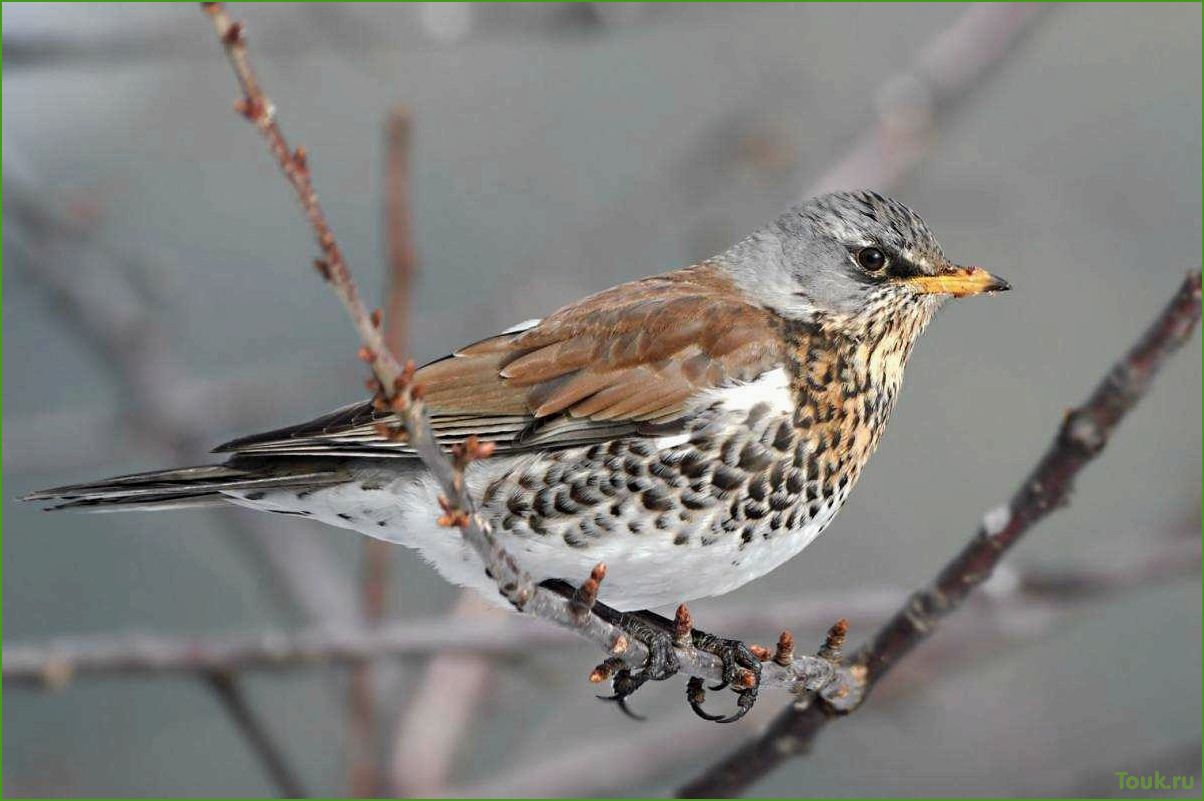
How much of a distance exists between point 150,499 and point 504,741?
4724 millimetres

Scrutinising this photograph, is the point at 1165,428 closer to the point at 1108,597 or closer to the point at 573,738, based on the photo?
the point at 1108,597

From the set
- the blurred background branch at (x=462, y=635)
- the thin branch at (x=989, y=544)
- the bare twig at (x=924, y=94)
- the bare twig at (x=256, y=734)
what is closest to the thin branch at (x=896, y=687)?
the blurred background branch at (x=462, y=635)

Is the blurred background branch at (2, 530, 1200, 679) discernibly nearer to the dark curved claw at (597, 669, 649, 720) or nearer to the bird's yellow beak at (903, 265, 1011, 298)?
the dark curved claw at (597, 669, 649, 720)

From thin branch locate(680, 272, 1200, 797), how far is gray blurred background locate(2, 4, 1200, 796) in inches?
37.5

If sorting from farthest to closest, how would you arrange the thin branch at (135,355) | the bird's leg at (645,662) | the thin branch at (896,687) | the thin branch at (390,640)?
the thin branch at (135,355) → the thin branch at (896,687) → the thin branch at (390,640) → the bird's leg at (645,662)

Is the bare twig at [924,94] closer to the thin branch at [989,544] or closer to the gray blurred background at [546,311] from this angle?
the gray blurred background at [546,311]

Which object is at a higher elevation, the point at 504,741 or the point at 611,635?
the point at 504,741

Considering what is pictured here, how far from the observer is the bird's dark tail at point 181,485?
2869 mm

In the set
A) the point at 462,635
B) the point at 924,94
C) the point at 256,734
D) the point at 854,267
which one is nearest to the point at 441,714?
the point at 462,635

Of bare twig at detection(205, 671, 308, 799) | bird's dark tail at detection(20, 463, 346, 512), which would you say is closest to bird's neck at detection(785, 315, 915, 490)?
bird's dark tail at detection(20, 463, 346, 512)

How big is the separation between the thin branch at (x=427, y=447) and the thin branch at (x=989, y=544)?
0.13 metres

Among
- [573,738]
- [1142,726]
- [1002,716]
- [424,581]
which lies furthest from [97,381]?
[1142,726]

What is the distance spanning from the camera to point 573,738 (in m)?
5.93

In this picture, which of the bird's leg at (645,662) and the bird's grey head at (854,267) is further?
the bird's grey head at (854,267)
